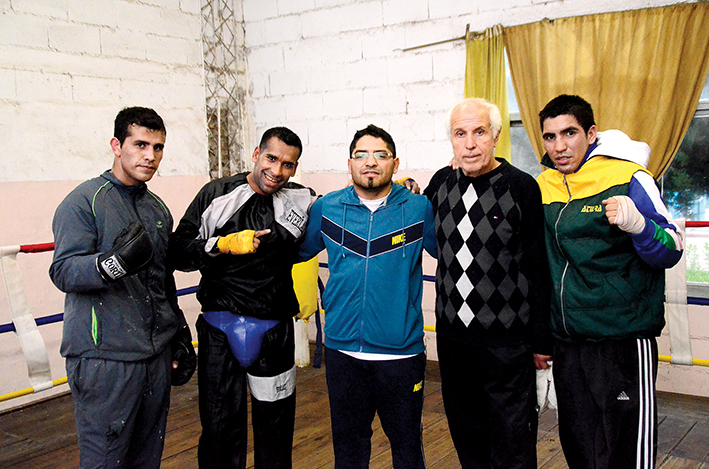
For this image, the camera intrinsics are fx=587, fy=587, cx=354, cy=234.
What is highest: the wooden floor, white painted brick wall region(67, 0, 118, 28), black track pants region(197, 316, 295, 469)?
white painted brick wall region(67, 0, 118, 28)

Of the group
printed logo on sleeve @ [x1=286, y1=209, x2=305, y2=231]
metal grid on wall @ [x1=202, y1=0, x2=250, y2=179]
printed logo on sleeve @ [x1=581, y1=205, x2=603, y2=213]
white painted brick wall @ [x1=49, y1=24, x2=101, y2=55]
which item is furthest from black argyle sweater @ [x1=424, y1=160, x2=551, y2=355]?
metal grid on wall @ [x1=202, y1=0, x2=250, y2=179]

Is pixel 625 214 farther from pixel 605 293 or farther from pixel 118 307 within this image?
pixel 118 307

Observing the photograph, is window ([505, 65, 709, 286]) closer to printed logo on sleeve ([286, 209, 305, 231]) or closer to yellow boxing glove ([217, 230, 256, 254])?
printed logo on sleeve ([286, 209, 305, 231])

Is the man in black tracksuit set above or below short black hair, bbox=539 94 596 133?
below

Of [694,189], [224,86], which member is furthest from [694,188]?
[224,86]

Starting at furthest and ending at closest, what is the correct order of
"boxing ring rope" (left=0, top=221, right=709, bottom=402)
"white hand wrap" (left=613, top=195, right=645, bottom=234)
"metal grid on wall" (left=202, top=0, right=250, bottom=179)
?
1. "metal grid on wall" (left=202, top=0, right=250, bottom=179)
2. "boxing ring rope" (left=0, top=221, right=709, bottom=402)
3. "white hand wrap" (left=613, top=195, right=645, bottom=234)

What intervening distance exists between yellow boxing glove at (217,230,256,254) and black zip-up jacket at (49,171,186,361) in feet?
0.75

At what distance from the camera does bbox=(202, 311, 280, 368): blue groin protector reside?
2178 mm

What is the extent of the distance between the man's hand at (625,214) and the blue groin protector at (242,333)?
1.27m

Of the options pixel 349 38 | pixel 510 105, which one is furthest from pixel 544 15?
pixel 349 38

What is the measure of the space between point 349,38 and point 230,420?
10.6 ft

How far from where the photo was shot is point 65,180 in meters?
3.74

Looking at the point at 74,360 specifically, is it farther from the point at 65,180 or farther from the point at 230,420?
the point at 65,180

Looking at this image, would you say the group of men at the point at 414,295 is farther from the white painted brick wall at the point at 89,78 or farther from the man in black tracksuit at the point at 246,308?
the white painted brick wall at the point at 89,78
